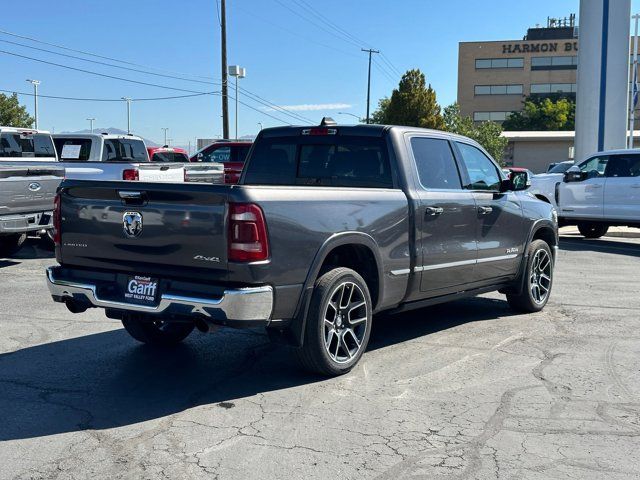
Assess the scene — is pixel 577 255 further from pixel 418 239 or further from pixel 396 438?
pixel 396 438

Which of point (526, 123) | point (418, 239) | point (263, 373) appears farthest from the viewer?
point (526, 123)

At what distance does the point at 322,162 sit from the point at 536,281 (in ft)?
10.5

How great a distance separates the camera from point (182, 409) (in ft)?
16.6

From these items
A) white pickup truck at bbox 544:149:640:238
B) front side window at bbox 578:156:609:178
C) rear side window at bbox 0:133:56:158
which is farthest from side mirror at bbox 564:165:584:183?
rear side window at bbox 0:133:56:158

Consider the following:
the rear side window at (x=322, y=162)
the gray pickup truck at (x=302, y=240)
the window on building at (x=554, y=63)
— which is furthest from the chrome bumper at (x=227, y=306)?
the window on building at (x=554, y=63)

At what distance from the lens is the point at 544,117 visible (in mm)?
76438

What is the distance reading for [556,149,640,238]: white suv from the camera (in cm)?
1548

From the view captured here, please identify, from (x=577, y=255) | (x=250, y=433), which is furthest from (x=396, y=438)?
(x=577, y=255)

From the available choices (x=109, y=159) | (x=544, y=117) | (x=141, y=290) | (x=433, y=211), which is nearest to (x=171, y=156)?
(x=109, y=159)

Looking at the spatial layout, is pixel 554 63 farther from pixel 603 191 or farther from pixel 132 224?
pixel 132 224

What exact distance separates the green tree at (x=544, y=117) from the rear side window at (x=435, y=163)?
72.1m

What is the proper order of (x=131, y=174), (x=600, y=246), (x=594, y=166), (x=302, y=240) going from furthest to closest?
(x=594, y=166) → (x=600, y=246) → (x=131, y=174) → (x=302, y=240)

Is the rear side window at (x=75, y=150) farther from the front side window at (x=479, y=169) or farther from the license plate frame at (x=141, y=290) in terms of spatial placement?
the license plate frame at (x=141, y=290)

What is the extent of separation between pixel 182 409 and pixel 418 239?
2518 millimetres
